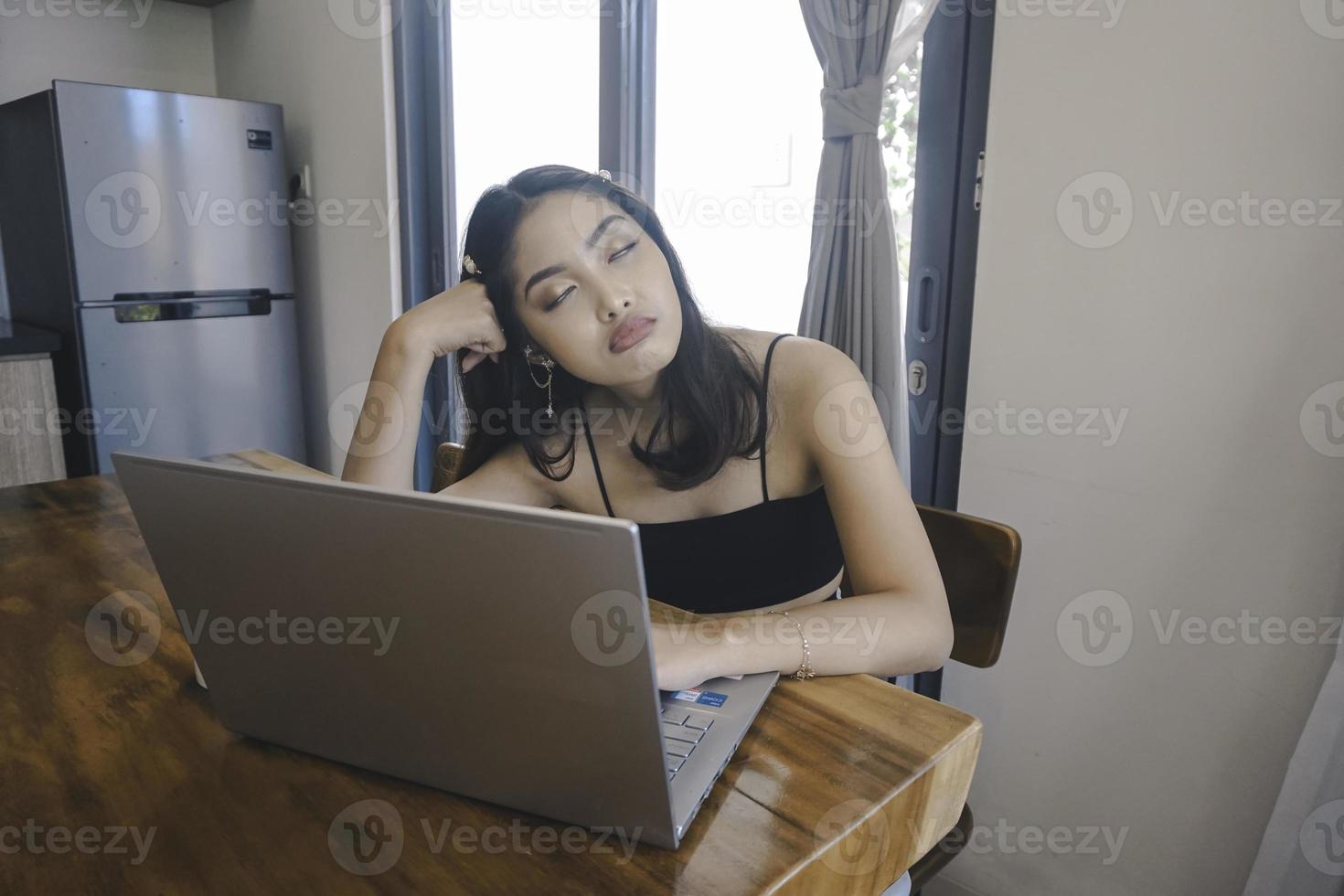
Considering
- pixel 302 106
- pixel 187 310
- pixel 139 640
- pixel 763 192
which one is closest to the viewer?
pixel 139 640

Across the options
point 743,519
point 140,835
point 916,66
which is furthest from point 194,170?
point 140,835

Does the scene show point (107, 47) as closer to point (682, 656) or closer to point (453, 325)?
point (453, 325)

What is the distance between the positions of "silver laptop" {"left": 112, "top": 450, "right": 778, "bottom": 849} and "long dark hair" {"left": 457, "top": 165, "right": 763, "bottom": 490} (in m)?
0.56

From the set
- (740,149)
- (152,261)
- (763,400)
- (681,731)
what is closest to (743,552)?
(763,400)

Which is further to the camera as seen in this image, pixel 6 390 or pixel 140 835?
pixel 6 390

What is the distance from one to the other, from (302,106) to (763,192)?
199 cm

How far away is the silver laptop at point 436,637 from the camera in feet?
1.78

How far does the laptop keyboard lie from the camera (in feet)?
2.25

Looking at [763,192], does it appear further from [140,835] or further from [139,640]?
[140,835]

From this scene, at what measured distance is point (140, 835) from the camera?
0.64 meters

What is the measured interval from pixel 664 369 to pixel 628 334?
0.15 meters

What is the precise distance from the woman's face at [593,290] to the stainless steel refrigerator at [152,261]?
225 centimetres

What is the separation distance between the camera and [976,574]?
4.18 ft

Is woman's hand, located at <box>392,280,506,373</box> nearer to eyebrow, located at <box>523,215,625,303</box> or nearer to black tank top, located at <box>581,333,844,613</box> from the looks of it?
eyebrow, located at <box>523,215,625,303</box>
